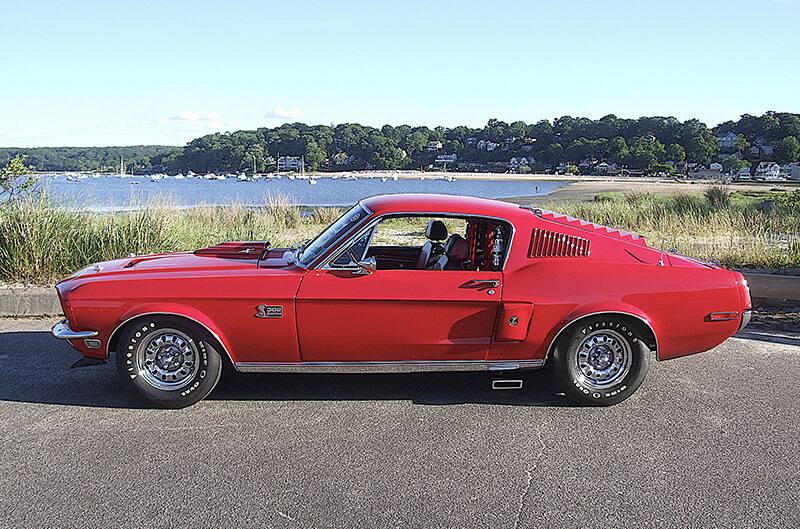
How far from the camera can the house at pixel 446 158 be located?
362ft

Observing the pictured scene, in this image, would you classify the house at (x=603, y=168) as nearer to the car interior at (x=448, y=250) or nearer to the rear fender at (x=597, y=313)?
the car interior at (x=448, y=250)

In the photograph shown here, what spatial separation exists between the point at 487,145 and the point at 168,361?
114683 mm

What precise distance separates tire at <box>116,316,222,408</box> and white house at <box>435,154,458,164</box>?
4158 inches

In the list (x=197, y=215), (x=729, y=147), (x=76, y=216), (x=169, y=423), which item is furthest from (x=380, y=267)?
(x=729, y=147)

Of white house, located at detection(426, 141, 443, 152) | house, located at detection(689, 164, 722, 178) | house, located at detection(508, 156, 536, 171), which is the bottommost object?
house, located at detection(689, 164, 722, 178)

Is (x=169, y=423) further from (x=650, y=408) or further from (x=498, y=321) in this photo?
(x=650, y=408)

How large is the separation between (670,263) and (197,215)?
12254 millimetres

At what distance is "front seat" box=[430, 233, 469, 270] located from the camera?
18.4ft

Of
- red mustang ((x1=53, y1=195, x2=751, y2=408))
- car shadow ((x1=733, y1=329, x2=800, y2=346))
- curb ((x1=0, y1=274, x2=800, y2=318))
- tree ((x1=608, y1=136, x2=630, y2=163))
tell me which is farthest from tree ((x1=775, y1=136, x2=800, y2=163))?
red mustang ((x1=53, y1=195, x2=751, y2=408))

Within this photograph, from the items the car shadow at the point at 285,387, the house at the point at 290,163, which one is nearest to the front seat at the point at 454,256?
the car shadow at the point at 285,387

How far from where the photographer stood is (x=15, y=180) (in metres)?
10.9

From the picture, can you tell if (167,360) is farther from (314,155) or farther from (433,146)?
(433,146)

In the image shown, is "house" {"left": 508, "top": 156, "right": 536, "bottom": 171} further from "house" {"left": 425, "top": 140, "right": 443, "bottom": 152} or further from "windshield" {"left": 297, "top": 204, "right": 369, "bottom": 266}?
"windshield" {"left": 297, "top": 204, "right": 369, "bottom": 266}

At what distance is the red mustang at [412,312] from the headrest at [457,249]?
0.19m
